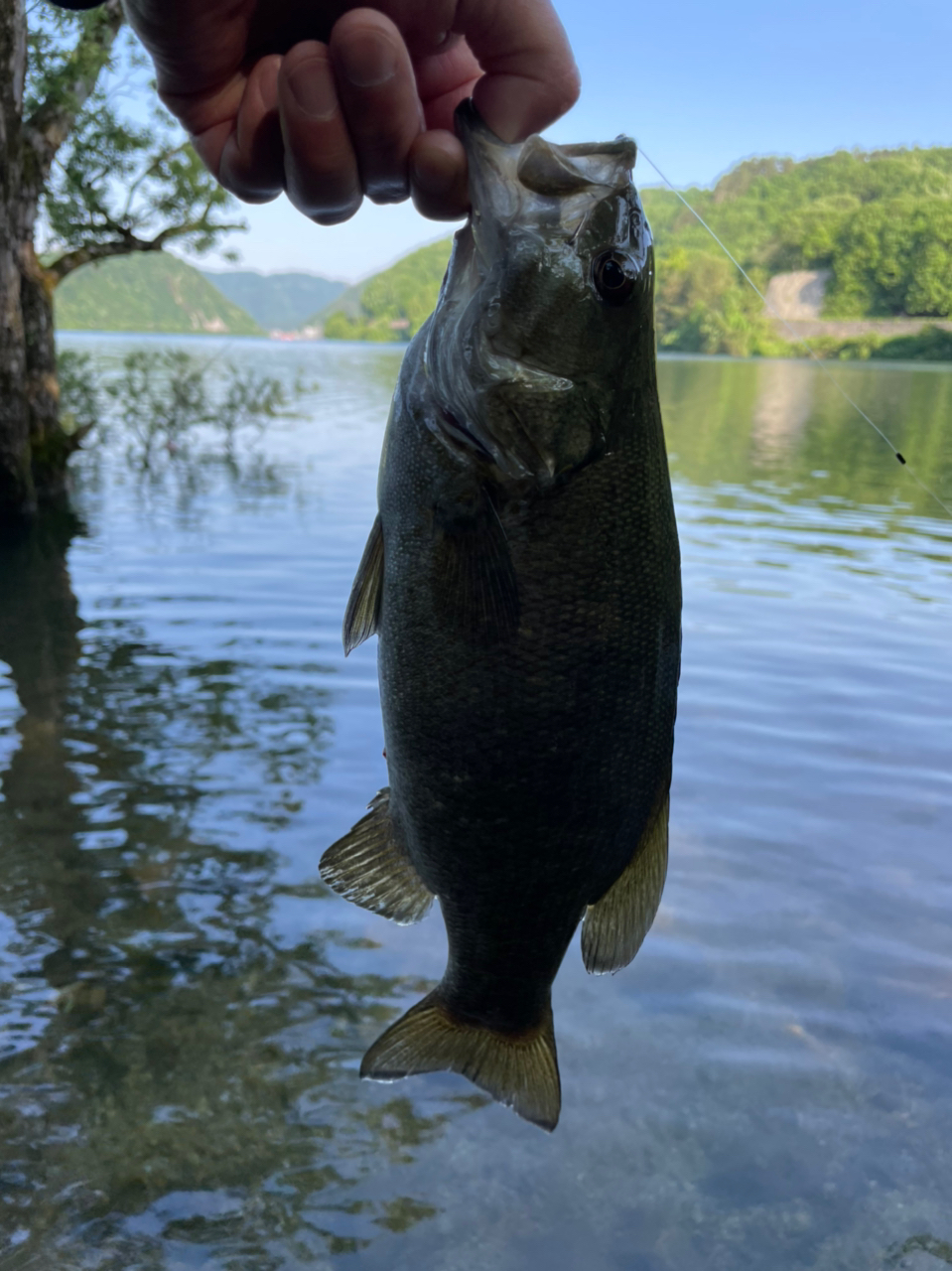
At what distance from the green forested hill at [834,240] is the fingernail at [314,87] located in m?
42.5

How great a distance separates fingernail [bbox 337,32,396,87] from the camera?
1669mm

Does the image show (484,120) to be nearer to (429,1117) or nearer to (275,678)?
(429,1117)

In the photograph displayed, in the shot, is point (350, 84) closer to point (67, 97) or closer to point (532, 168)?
point (532, 168)

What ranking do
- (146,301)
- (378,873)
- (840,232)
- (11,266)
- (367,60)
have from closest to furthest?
(367,60)
(378,873)
(11,266)
(840,232)
(146,301)

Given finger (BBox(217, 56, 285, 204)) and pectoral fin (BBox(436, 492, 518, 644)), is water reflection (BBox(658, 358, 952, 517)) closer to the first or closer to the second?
finger (BBox(217, 56, 285, 204))

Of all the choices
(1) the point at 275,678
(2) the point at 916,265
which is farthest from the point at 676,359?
(1) the point at 275,678

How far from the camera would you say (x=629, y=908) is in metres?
2.03

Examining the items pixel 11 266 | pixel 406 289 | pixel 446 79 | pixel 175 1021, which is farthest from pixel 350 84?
pixel 406 289

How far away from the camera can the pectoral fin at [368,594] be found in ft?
6.47

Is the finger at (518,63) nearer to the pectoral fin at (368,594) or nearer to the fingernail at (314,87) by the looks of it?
the fingernail at (314,87)

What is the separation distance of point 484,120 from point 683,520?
1624 centimetres

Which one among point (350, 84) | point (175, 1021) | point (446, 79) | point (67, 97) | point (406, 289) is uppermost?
point (406, 289)

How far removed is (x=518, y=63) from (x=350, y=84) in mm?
322

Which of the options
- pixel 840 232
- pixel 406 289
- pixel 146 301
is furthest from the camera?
pixel 146 301
